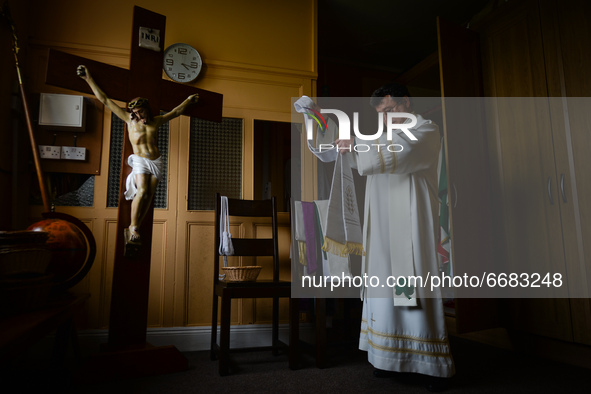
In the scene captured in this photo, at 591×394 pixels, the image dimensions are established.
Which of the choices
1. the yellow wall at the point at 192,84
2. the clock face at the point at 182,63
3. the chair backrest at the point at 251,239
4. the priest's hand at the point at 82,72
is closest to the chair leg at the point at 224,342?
the chair backrest at the point at 251,239

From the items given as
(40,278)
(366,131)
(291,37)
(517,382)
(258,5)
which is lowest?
(517,382)

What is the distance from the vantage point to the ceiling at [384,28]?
3592 millimetres

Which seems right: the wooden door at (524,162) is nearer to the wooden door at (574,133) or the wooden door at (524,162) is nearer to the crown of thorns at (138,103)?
the wooden door at (574,133)

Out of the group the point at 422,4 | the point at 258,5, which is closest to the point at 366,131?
the point at 422,4

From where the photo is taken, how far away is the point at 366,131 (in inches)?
175

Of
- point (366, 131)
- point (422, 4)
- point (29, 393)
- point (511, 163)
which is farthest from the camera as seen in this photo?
point (366, 131)

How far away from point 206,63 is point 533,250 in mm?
2601

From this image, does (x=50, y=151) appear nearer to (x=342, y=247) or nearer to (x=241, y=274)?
(x=241, y=274)

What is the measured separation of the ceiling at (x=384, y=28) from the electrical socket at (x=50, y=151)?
7.88 ft

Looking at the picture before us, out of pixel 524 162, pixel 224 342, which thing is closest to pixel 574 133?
pixel 524 162

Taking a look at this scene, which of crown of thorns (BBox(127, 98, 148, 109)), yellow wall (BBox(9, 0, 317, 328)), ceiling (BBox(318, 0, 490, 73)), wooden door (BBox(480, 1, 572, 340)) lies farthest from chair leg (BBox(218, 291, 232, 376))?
ceiling (BBox(318, 0, 490, 73))

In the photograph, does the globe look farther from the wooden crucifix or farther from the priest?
the priest

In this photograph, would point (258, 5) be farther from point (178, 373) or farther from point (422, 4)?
point (178, 373)

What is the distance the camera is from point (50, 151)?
2.71 metres
